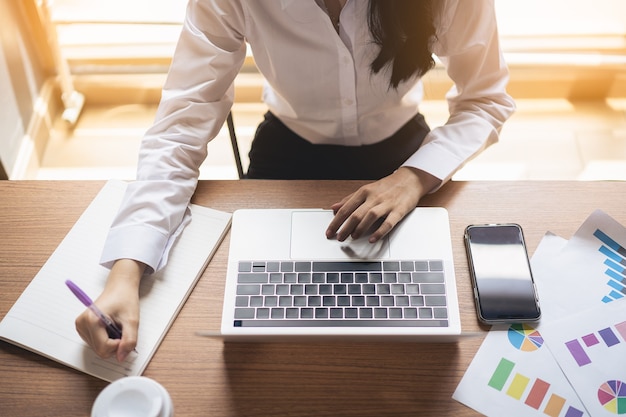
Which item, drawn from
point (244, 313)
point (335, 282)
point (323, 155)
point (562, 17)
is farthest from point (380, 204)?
point (562, 17)

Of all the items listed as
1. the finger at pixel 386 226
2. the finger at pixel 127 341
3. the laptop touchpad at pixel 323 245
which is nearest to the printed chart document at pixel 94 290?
the finger at pixel 127 341

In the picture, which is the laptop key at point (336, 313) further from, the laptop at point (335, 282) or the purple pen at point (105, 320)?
the purple pen at point (105, 320)

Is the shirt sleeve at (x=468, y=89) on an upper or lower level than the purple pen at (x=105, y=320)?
upper

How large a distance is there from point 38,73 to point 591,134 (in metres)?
2.16

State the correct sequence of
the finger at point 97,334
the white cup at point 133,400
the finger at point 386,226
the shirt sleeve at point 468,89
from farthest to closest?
the shirt sleeve at point 468,89, the finger at point 386,226, the finger at point 97,334, the white cup at point 133,400

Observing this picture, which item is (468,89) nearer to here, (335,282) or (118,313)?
(335,282)

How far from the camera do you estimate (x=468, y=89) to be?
111 centimetres

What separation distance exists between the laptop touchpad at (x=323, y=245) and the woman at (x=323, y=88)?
2 cm

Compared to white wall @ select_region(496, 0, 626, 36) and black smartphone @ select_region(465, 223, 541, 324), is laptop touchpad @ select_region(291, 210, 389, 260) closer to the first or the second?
black smartphone @ select_region(465, 223, 541, 324)

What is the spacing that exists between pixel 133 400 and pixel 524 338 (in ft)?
1.75

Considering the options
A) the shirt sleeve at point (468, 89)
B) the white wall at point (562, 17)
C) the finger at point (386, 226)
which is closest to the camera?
the finger at point (386, 226)

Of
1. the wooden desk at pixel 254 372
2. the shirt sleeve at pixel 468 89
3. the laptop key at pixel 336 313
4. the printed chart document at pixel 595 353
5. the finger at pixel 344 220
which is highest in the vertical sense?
the shirt sleeve at pixel 468 89

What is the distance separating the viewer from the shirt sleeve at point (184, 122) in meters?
0.93

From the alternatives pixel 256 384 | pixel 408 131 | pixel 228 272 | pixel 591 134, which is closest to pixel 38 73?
pixel 408 131
